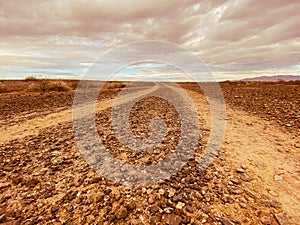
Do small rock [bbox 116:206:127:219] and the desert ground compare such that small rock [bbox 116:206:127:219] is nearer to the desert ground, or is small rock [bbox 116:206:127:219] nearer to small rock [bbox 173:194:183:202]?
the desert ground

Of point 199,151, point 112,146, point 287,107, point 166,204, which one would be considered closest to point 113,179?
point 166,204

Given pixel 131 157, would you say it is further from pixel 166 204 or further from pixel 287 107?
pixel 287 107

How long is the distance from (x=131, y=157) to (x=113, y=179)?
0.92 meters

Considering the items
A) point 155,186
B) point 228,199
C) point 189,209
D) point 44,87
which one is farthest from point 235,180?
point 44,87

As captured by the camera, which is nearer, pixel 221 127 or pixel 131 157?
pixel 131 157

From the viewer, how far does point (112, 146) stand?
4.96 meters

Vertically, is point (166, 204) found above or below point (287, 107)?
below

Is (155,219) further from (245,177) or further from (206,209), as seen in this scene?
(245,177)

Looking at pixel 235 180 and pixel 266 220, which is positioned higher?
pixel 235 180

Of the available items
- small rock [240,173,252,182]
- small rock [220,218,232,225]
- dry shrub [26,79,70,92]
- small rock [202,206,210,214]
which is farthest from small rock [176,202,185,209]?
dry shrub [26,79,70,92]

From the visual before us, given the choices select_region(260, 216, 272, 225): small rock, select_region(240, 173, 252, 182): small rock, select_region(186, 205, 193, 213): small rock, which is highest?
select_region(240, 173, 252, 182): small rock

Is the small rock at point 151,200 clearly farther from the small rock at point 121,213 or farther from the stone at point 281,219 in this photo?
the stone at point 281,219

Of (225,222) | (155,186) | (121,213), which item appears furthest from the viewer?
(155,186)

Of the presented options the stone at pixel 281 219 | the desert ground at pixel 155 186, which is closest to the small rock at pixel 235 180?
the desert ground at pixel 155 186
